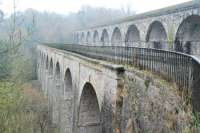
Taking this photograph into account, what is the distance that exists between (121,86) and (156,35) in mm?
13922

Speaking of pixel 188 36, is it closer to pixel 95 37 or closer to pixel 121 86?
pixel 121 86

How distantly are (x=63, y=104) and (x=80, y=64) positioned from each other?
18.0ft

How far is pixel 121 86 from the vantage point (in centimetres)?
683

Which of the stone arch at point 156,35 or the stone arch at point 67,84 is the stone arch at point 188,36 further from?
the stone arch at point 67,84

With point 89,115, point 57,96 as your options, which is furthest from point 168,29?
A: point 57,96

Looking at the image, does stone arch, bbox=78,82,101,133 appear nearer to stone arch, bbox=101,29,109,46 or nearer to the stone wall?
the stone wall

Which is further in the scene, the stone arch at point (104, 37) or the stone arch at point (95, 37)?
the stone arch at point (95, 37)

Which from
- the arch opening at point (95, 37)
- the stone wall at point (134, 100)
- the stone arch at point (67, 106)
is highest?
the arch opening at point (95, 37)

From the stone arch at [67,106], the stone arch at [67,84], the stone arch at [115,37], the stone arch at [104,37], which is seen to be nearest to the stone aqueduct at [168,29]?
the stone arch at [115,37]

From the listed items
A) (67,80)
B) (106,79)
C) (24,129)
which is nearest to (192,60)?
(106,79)

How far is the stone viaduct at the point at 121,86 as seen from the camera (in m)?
5.90

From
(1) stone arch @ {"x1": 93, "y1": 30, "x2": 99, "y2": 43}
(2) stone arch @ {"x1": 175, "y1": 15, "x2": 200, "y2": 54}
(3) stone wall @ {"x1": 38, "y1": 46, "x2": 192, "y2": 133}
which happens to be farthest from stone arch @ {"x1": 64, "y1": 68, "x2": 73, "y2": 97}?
(1) stone arch @ {"x1": 93, "y1": 30, "x2": 99, "y2": 43}

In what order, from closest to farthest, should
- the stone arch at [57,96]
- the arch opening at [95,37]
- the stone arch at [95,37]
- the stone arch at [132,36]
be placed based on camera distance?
the stone arch at [57,96] < the stone arch at [132,36] < the stone arch at [95,37] < the arch opening at [95,37]

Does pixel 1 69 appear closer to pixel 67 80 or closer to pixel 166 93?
pixel 67 80
